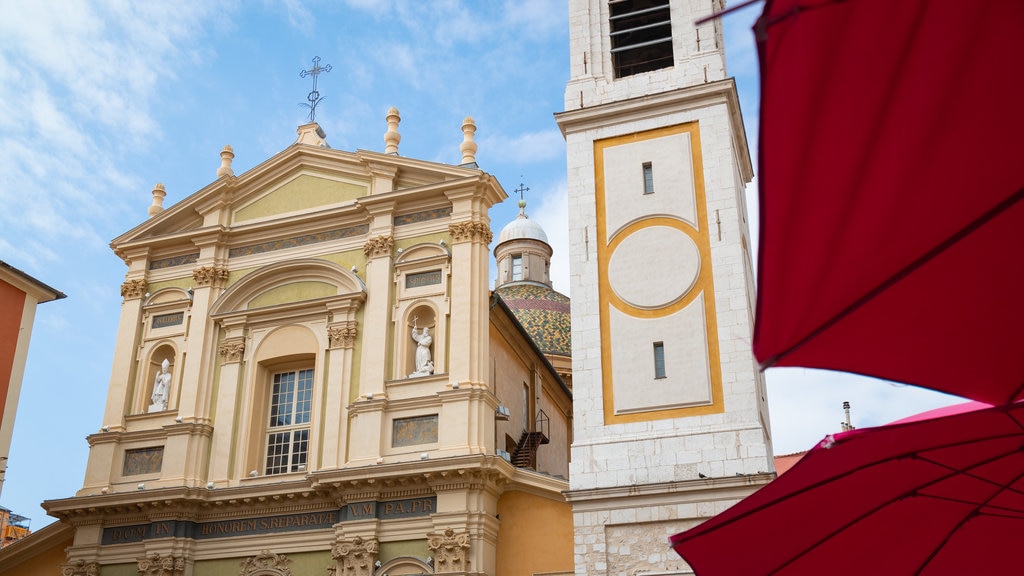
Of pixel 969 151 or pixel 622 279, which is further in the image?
pixel 622 279

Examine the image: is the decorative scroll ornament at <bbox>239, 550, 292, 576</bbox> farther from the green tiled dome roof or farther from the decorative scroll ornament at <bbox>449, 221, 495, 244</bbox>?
the green tiled dome roof

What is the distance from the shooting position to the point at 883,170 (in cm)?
358

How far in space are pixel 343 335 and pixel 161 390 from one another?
426cm

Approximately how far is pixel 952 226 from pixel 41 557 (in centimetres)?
2104

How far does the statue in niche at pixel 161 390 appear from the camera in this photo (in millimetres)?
21250

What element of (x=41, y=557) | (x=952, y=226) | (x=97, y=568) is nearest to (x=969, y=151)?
(x=952, y=226)

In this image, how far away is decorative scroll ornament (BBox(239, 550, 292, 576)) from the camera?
1884 cm

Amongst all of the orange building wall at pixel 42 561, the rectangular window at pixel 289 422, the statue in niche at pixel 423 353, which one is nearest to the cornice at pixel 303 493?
the orange building wall at pixel 42 561

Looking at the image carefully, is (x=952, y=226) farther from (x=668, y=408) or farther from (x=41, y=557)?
(x=41, y=557)

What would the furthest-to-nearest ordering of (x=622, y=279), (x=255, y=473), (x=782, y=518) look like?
1. (x=255, y=473)
2. (x=622, y=279)
3. (x=782, y=518)

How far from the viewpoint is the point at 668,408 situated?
17.1 meters

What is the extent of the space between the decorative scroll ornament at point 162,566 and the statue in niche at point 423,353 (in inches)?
216

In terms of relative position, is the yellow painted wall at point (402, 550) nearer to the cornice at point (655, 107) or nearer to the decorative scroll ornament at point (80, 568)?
the decorative scroll ornament at point (80, 568)

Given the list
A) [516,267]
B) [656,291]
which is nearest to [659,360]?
[656,291]
